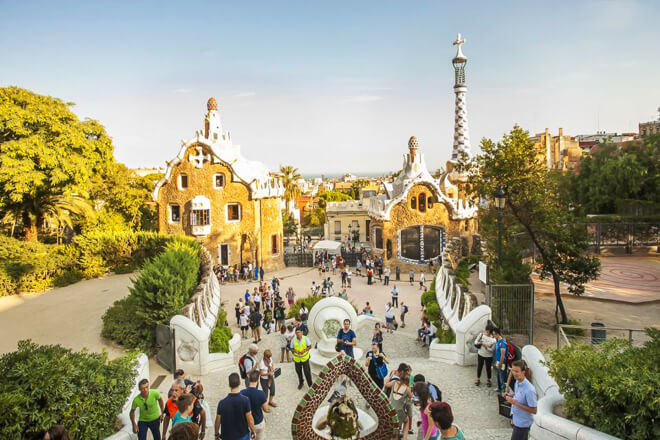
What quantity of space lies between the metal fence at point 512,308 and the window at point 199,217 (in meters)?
22.3

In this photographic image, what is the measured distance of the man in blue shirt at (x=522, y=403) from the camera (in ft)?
19.2

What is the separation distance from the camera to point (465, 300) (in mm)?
11562

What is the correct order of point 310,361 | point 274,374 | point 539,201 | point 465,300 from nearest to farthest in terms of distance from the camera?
point 274,374, point 310,361, point 465,300, point 539,201

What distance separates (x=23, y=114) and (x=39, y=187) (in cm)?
328

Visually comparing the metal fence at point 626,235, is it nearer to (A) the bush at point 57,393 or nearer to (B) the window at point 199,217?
(B) the window at point 199,217

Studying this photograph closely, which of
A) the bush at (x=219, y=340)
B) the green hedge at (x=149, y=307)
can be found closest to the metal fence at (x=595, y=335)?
the bush at (x=219, y=340)

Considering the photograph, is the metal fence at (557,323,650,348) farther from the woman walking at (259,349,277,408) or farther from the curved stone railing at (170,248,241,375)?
the curved stone railing at (170,248,241,375)

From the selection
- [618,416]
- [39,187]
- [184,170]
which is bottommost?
[618,416]

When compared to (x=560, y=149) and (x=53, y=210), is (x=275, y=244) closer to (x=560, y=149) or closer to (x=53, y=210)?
(x=53, y=210)

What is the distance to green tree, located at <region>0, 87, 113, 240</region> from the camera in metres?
18.2

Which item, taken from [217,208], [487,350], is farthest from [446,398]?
[217,208]

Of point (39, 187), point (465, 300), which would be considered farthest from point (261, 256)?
point (465, 300)

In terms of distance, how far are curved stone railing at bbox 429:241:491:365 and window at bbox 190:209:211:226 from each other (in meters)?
19.7

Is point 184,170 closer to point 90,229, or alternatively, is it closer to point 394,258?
point 90,229
